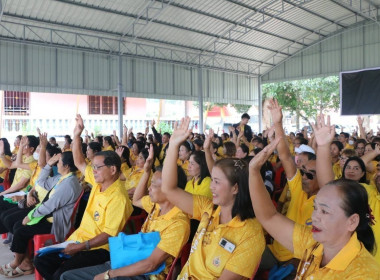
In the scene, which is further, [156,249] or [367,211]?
[156,249]

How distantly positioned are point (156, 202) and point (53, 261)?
0.88m

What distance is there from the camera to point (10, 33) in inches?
387

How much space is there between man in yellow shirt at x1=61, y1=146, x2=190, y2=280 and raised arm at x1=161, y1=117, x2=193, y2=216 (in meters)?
0.11

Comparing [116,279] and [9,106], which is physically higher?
[9,106]

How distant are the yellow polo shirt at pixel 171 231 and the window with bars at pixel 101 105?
16.6 meters

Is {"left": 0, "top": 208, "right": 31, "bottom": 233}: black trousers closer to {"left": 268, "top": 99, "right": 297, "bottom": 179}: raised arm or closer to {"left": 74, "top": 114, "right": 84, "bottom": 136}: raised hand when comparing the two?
{"left": 74, "top": 114, "right": 84, "bottom": 136}: raised hand

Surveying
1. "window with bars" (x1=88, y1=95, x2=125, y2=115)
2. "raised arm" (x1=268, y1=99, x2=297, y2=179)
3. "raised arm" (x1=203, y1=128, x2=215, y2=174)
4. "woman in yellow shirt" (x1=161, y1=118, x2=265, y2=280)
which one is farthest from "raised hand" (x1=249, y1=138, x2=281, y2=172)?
"window with bars" (x1=88, y1=95, x2=125, y2=115)

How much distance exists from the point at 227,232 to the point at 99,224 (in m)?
1.13

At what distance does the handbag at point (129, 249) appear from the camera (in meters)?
2.12

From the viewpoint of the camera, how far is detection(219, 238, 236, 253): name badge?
1.76 meters

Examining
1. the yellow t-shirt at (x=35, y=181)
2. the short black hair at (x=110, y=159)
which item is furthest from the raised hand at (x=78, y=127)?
the short black hair at (x=110, y=159)

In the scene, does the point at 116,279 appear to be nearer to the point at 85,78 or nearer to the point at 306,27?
the point at 85,78

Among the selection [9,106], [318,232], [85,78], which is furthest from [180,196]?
[9,106]

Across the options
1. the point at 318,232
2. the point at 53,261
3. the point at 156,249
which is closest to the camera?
the point at 318,232
